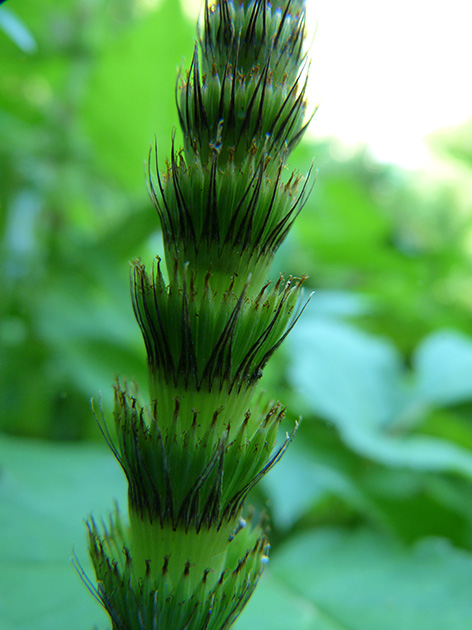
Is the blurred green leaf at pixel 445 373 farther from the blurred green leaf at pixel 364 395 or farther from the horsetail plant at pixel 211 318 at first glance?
the horsetail plant at pixel 211 318

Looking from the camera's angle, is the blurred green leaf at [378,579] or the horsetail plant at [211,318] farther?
the blurred green leaf at [378,579]

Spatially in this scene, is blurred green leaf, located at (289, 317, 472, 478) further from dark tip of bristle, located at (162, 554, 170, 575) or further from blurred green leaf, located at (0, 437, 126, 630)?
dark tip of bristle, located at (162, 554, 170, 575)

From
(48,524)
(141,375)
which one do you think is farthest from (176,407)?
(141,375)

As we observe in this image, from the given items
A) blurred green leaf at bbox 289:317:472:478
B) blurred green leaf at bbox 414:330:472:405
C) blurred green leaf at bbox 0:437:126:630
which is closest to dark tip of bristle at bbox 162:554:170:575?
blurred green leaf at bbox 0:437:126:630

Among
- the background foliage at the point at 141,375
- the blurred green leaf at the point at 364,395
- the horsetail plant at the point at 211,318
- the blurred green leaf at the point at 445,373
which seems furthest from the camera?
the blurred green leaf at the point at 445,373

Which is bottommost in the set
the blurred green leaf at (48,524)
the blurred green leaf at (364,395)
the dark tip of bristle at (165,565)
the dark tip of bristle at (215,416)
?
the blurred green leaf at (48,524)

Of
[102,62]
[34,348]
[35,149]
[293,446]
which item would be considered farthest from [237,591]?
[102,62]

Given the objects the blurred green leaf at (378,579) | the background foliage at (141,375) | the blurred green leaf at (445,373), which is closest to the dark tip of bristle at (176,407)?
the background foliage at (141,375)
